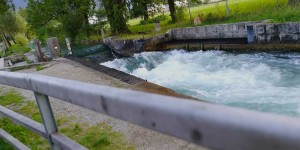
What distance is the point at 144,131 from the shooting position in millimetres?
5258

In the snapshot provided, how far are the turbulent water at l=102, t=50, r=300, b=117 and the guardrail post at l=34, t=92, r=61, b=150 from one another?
7.14m

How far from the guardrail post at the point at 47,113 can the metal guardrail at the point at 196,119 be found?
1.43ft

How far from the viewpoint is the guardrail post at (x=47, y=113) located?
1.92 metres

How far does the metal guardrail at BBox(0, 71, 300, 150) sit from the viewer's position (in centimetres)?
75

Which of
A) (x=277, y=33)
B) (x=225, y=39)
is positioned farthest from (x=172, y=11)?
(x=277, y=33)

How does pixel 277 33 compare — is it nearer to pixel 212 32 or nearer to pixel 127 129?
pixel 212 32

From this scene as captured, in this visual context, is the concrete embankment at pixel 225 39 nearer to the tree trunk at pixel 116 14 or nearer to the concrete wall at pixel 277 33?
the concrete wall at pixel 277 33

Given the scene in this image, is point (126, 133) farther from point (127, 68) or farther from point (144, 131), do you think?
point (127, 68)

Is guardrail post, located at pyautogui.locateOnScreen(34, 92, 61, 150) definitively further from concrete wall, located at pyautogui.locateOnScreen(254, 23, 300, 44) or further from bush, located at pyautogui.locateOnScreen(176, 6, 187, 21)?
bush, located at pyautogui.locateOnScreen(176, 6, 187, 21)

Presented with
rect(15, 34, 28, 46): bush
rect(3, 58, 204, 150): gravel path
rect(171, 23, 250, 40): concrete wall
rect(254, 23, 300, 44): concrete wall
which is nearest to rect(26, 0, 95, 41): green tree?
rect(171, 23, 250, 40): concrete wall

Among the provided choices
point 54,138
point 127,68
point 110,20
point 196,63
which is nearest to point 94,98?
point 54,138

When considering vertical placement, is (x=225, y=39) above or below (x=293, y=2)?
below

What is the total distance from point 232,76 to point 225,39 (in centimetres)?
615

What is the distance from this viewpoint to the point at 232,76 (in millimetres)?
12242
